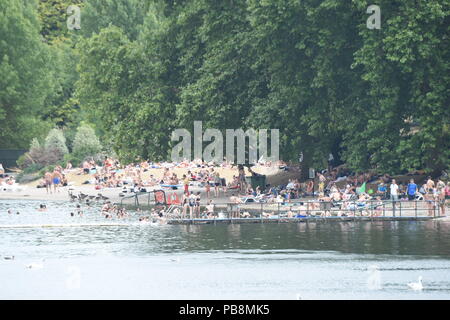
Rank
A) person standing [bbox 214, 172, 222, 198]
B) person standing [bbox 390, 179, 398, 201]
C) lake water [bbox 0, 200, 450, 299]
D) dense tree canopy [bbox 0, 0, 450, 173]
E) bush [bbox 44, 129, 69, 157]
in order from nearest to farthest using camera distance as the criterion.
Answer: lake water [bbox 0, 200, 450, 299] → person standing [bbox 390, 179, 398, 201] → dense tree canopy [bbox 0, 0, 450, 173] → person standing [bbox 214, 172, 222, 198] → bush [bbox 44, 129, 69, 157]

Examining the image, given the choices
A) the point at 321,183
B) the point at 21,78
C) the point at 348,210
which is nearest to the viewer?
the point at 348,210

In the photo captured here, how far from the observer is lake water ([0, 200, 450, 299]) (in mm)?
34656

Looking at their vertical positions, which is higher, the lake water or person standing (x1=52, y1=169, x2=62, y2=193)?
person standing (x1=52, y1=169, x2=62, y2=193)

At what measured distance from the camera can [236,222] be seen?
172 ft

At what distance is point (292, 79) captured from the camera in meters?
62.2

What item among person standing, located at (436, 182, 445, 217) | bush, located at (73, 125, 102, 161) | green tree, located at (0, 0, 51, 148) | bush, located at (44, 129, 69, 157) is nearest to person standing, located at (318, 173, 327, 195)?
person standing, located at (436, 182, 445, 217)

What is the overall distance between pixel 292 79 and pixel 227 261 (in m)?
23.9

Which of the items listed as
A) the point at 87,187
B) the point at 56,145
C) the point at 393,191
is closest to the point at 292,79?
the point at 393,191

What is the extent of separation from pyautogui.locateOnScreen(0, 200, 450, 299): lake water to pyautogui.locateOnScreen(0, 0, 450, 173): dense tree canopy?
28.4 ft

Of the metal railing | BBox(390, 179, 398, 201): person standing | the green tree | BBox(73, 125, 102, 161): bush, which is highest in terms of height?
the green tree

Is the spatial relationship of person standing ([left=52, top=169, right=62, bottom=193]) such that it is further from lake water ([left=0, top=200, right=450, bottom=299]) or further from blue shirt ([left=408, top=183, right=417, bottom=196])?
blue shirt ([left=408, top=183, right=417, bottom=196])

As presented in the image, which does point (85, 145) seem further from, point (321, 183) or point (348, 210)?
point (348, 210)
